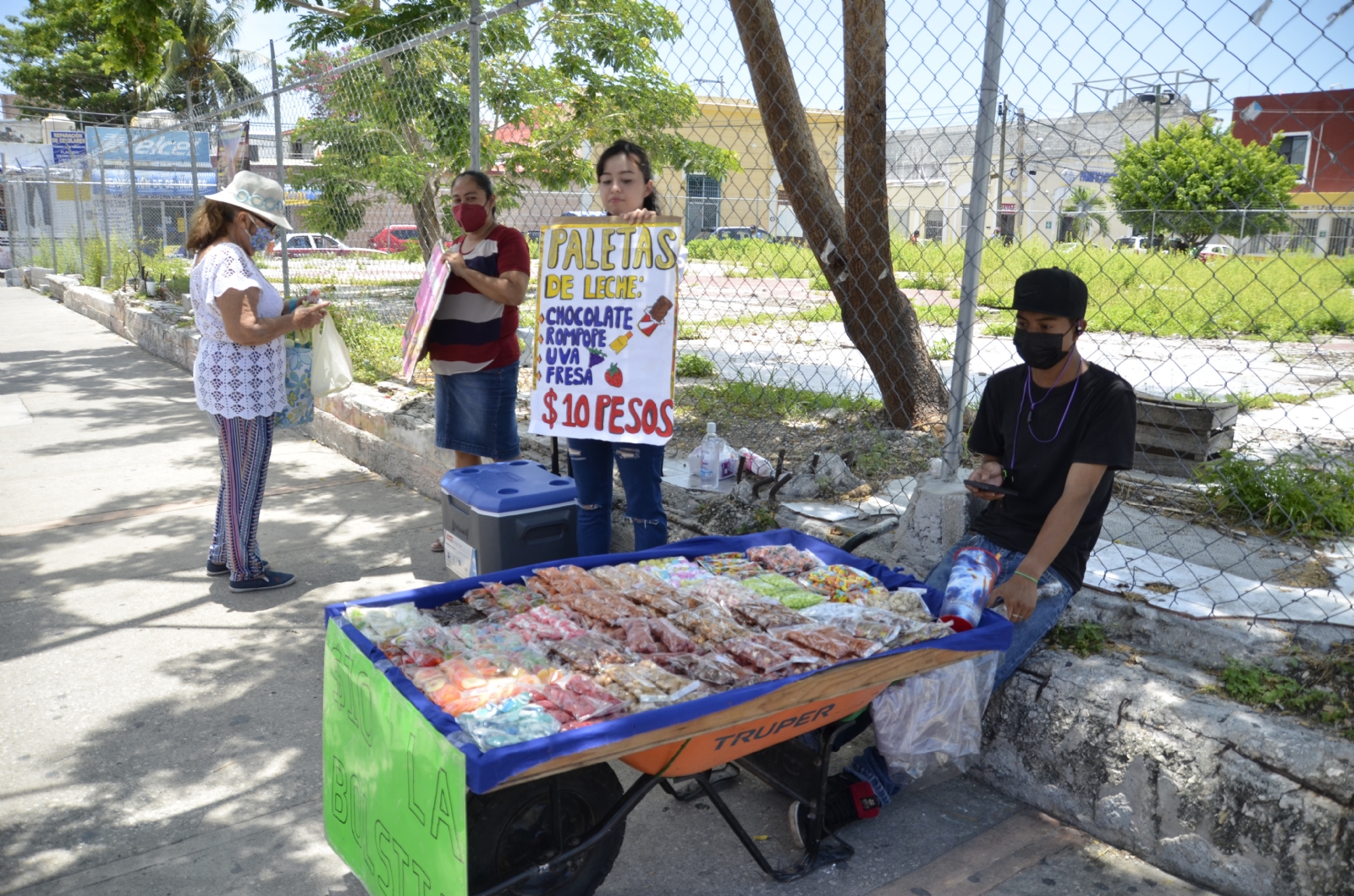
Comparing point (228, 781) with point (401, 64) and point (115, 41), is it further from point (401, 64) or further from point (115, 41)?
point (115, 41)

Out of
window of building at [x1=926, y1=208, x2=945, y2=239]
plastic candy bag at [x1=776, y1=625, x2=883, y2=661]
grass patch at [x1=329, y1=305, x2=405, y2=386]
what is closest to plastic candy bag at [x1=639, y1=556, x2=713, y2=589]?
plastic candy bag at [x1=776, y1=625, x2=883, y2=661]

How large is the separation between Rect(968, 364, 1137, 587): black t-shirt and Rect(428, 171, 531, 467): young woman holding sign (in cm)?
236

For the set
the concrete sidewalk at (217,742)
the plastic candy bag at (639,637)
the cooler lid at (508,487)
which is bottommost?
the concrete sidewalk at (217,742)

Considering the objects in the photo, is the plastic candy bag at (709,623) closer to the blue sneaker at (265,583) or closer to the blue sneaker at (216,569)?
the blue sneaker at (265,583)

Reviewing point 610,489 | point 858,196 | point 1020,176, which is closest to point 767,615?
point 610,489

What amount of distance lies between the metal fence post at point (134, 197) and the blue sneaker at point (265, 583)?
11041 millimetres

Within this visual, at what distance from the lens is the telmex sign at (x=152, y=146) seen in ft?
43.1

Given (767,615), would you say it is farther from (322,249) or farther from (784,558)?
(322,249)

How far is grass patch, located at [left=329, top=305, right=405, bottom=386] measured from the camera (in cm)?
807

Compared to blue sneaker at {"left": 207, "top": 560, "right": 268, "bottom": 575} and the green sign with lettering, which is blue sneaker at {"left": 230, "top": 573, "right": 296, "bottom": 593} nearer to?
blue sneaker at {"left": 207, "top": 560, "right": 268, "bottom": 575}

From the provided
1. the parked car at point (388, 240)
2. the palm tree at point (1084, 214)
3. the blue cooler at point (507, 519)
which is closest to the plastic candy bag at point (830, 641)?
the blue cooler at point (507, 519)

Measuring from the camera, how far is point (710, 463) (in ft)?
15.7

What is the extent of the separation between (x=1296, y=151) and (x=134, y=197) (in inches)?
594

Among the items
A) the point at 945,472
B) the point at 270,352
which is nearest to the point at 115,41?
the point at 270,352
